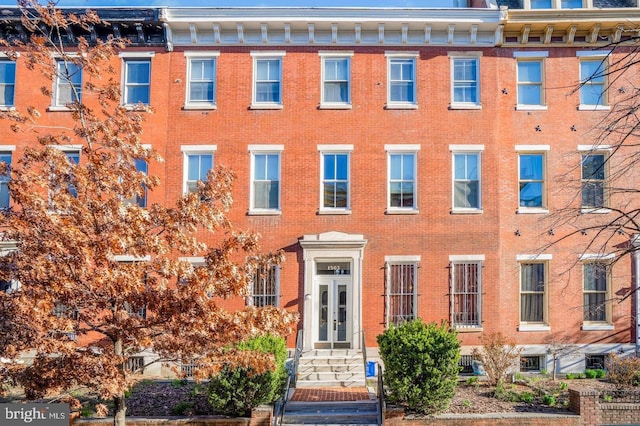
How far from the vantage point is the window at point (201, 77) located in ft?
57.4

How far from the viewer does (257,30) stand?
57.1 feet

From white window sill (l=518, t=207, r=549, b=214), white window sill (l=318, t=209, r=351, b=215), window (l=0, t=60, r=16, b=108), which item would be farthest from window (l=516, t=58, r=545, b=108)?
window (l=0, t=60, r=16, b=108)

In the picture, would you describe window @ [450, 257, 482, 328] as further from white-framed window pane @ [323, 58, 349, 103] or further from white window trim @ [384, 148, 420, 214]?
white-framed window pane @ [323, 58, 349, 103]

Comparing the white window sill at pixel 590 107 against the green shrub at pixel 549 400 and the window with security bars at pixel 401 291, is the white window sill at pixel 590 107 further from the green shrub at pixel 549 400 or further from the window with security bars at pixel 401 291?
the green shrub at pixel 549 400

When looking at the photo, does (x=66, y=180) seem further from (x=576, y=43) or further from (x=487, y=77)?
(x=576, y=43)

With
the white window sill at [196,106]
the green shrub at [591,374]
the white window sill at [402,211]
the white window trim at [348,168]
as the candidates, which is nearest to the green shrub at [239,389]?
the white window trim at [348,168]

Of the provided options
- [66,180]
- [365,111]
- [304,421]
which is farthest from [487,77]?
[66,180]

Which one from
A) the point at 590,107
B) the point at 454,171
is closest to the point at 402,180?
the point at 454,171

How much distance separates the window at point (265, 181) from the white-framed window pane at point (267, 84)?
68.5 inches

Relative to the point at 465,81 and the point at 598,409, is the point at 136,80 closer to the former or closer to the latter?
the point at 465,81

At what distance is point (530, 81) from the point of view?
58.7ft

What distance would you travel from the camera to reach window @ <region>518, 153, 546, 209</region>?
17.7 meters

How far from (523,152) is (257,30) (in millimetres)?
9283

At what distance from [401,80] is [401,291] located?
664cm
